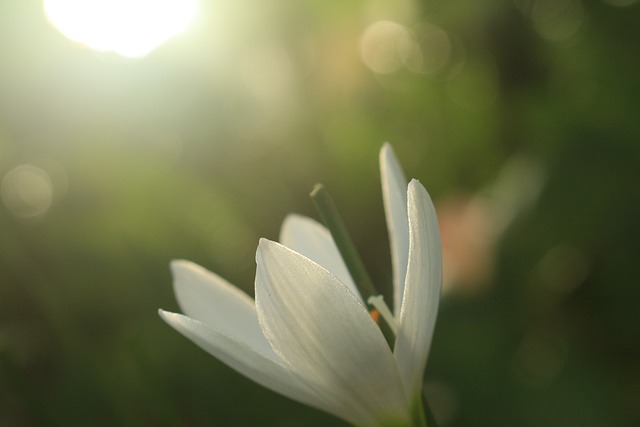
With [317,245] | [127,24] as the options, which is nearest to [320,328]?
[317,245]

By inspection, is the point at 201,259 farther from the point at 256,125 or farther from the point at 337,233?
the point at 337,233

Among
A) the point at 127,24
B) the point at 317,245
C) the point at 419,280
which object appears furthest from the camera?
the point at 127,24

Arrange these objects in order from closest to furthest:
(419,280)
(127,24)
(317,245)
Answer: (419,280), (317,245), (127,24)

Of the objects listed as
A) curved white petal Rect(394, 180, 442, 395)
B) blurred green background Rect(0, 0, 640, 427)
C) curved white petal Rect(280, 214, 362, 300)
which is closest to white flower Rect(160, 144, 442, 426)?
curved white petal Rect(394, 180, 442, 395)

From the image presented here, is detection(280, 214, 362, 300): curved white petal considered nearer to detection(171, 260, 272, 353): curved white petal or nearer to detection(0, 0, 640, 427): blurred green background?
detection(171, 260, 272, 353): curved white petal

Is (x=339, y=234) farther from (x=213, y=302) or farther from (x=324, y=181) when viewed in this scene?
(x=324, y=181)

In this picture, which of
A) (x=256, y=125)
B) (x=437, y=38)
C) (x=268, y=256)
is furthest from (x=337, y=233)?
(x=437, y=38)
